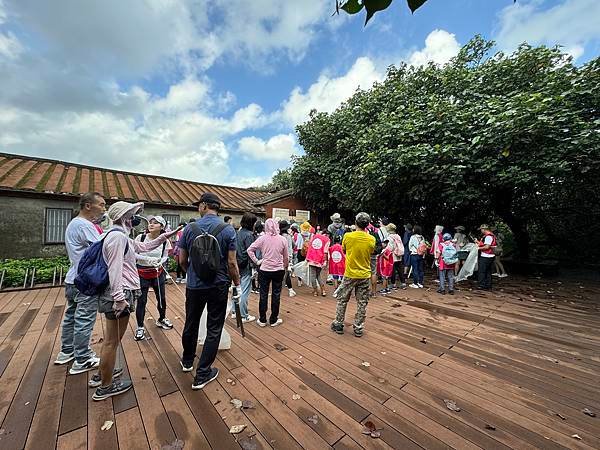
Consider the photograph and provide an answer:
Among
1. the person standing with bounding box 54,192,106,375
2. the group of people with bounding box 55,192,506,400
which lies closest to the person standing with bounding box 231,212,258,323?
the group of people with bounding box 55,192,506,400

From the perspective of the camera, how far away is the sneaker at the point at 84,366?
2.87 m

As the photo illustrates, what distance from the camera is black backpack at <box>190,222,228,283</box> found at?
254cm

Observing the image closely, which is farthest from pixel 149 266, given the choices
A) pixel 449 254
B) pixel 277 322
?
pixel 449 254

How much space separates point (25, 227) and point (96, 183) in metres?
2.95

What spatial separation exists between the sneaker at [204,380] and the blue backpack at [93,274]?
4.44 feet

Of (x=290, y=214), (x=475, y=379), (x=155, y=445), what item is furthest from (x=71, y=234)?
(x=290, y=214)

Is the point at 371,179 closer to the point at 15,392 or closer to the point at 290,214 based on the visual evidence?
the point at 290,214

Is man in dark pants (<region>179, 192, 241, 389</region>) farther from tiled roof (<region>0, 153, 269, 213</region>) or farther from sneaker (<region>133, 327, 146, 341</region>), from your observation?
A: tiled roof (<region>0, 153, 269, 213</region>)

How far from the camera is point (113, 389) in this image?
8.20 ft

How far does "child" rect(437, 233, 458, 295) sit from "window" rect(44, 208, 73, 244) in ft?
42.1

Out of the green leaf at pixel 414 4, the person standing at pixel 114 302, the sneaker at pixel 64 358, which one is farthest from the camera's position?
the sneaker at pixel 64 358

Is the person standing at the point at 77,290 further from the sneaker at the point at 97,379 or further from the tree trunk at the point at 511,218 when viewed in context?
the tree trunk at the point at 511,218

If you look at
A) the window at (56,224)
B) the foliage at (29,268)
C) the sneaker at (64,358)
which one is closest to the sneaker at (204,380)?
the sneaker at (64,358)

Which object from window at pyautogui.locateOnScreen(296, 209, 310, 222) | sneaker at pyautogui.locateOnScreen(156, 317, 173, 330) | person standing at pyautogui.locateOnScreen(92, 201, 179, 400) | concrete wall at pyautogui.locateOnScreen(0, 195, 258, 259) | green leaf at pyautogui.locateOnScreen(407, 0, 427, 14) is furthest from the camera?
window at pyautogui.locateOnScreen(296, 209, 310, 222)
